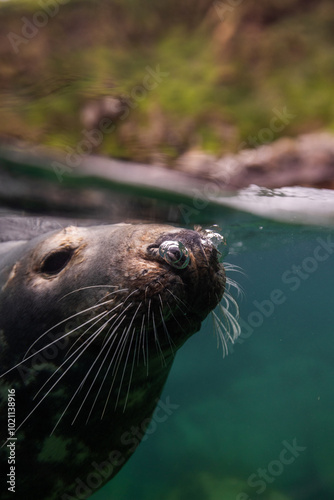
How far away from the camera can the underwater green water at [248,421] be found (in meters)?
12.8

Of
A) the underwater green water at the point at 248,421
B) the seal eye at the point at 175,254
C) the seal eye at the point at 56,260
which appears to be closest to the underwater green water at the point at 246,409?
the underwater green water at the point at 248,421

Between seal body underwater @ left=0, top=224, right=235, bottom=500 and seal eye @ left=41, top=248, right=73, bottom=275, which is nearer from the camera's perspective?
seal body underwater @ left=0, top=224, right=235, bottom=500

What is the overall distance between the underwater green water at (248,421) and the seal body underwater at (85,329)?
10.1 ft

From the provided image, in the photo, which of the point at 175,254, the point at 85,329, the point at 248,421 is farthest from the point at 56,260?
the point at 248,421

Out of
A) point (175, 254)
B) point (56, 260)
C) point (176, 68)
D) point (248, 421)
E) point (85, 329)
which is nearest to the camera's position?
point (176, 68)

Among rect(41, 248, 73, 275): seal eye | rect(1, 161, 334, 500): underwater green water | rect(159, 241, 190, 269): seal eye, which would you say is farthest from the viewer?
rect(1, 161, 334, 500): underwater green water

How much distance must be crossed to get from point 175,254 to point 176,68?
112 centimetres

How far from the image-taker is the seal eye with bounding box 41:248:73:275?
10.3 ft

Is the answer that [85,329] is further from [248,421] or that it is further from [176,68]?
[248,421]

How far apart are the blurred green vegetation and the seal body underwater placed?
2.64ft

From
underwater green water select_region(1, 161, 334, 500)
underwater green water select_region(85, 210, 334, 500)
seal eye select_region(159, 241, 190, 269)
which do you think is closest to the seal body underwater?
seal eye select_region(159, 241, 190, 269)

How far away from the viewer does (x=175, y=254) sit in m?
2.62

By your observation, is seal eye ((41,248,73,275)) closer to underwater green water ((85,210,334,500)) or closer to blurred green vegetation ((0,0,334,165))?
blurred green vegetation ((0,0,334,165))

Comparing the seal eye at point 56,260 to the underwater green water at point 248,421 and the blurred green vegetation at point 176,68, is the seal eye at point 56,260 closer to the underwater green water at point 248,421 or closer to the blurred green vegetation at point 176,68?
the blurred green vegetation at point 176,68
